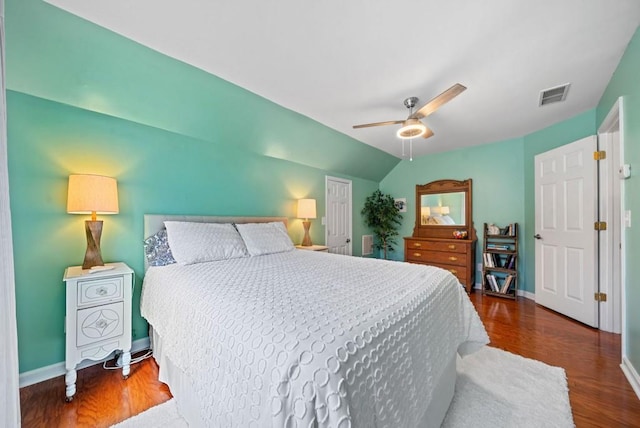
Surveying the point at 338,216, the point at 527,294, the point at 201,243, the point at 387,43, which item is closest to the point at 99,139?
the point at 201,243

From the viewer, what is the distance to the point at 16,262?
1.72 metres

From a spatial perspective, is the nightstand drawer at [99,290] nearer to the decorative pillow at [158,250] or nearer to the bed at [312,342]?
the bed at [312,342]

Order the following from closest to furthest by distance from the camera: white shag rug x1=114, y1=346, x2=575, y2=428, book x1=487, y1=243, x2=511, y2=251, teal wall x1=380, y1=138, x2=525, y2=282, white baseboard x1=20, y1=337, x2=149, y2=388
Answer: white shag rug x1=114, y1=346, x2=575, y2=428 → white baseboard x1=20, y1=337, x2=149, y2=388 → book x1=487, y1=243, x2=511, y2=251 → teal wall x1=380, y1=138, x2=525, y2=282

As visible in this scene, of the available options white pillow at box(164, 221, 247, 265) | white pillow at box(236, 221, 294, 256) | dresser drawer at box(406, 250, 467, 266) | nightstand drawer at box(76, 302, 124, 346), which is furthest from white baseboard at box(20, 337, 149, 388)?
dresser drawer at box(406, 250, 467, 266)

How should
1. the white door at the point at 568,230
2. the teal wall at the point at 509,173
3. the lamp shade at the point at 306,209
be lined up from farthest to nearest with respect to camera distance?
1. the lamp shade at the point at 306,209
2. the teal wall at the point at 509,173
3. the white door at the point at 568,230

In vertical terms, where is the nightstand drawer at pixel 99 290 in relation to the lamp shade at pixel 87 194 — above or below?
below

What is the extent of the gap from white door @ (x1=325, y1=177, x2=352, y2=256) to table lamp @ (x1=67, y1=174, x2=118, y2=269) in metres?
3.03

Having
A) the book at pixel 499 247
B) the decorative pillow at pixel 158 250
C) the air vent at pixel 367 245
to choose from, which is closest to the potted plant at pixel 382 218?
the air vent at pixel 367 245

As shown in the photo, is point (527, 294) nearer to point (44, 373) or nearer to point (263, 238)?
point (263, 238)

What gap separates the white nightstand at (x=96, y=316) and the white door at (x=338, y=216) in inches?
117

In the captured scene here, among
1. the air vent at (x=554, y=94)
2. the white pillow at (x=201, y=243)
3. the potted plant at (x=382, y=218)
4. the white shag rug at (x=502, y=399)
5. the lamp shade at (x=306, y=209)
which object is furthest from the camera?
the potted plant at (x=382, y=218)

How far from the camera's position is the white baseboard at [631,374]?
5.47 feet

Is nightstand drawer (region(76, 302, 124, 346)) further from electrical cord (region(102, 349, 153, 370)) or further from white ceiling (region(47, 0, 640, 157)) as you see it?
white ceiling (region(47, 0, 640, 157))

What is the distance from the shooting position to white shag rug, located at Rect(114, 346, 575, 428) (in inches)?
55.4
